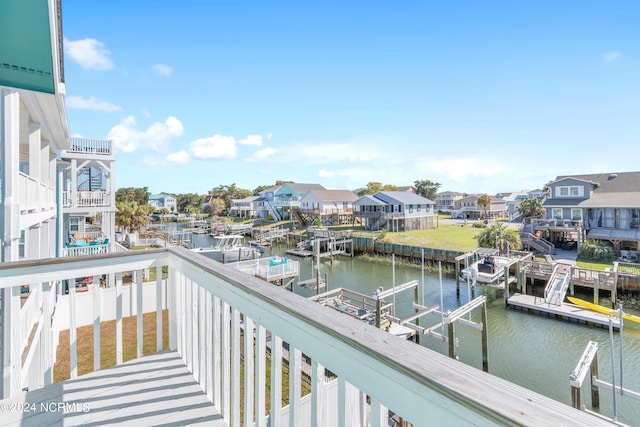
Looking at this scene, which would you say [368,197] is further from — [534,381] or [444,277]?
[534,381]

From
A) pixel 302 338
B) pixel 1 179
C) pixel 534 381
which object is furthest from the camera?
pixel 534 381

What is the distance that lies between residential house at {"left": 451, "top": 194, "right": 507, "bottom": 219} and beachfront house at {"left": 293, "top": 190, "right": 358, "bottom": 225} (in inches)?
727

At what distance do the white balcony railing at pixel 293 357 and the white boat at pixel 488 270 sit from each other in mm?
15734

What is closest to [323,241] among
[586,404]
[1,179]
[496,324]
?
[496,324]

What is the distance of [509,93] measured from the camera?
1747 centimetres

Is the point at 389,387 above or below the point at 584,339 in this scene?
above

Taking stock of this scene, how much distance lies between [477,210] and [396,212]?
70.4 feet

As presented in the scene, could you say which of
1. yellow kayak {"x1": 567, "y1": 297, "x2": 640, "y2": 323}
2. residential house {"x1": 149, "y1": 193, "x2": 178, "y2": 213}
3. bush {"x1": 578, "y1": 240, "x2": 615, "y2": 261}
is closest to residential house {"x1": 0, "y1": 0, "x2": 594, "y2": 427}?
yellow kayak {"x1": 567, "y1": 297, "x2": 640, "y2": 323}

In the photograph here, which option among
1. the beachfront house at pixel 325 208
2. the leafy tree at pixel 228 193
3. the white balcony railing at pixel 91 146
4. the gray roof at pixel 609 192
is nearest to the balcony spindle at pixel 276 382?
the white balcony railing at pixel 91 146

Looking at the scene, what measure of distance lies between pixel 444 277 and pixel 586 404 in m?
11.6

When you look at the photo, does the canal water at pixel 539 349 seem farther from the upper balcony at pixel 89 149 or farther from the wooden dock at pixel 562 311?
the upper balcony at pixel 89 149

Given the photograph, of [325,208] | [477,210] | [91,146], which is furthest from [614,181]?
[91,146]

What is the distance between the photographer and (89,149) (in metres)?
13.3

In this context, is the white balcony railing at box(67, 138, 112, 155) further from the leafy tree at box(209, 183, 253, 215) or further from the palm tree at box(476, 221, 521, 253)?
the leafy tree at box(209, 183, 253, 215)
